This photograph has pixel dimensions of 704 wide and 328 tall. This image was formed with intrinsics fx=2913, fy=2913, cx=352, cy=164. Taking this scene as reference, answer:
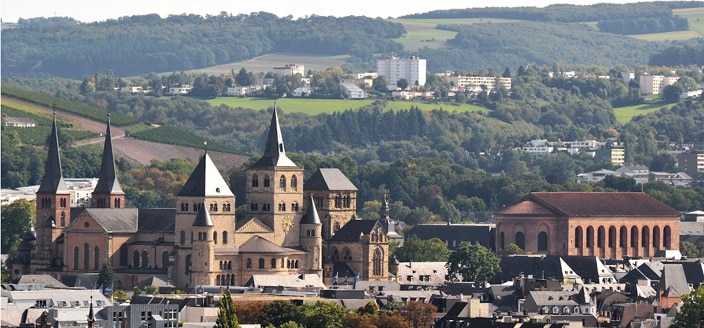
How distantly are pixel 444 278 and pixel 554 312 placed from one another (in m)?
30.3

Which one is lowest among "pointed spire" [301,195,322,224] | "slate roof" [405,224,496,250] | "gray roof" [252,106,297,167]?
"slate roof" [405,224,496,250]

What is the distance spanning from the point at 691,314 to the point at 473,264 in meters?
38.6

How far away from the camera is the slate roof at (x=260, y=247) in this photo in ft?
413

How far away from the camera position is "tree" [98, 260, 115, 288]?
125m

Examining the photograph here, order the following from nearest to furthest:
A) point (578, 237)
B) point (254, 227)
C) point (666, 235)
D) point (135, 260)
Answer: point (254, 227), point (135, 260), point (578, 237), point (666, 235)

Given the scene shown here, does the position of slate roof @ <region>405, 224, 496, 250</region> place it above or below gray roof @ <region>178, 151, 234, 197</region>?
below

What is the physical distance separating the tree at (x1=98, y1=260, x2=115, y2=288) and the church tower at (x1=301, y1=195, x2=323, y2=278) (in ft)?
27.8

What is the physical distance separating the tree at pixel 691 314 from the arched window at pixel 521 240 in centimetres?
5961

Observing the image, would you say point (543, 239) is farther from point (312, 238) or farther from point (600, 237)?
point (312, 238)

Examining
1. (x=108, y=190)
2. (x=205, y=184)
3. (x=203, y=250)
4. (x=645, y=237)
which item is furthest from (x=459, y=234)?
(x=203, y=250)

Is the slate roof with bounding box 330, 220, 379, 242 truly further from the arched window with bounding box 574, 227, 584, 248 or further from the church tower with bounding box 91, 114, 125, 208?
the arched window with bounding box 574, 227, 584, 248

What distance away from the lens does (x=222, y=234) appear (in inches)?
4958

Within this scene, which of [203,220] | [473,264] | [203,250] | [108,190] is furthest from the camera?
[108,190]

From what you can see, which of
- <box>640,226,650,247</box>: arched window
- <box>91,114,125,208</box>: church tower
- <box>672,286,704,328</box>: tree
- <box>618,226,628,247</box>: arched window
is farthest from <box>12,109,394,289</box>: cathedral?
<box>672,286,704,328</box>: tree
